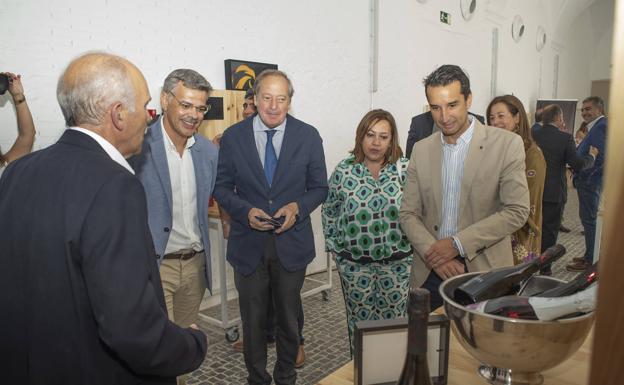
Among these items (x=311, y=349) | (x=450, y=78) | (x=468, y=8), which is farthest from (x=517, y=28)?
(x=450, y=78)

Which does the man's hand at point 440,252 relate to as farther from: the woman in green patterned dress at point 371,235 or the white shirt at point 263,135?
the white shirt at point 263,135

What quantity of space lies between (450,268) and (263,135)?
1224 millimetres

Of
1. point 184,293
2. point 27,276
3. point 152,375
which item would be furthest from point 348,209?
point 27,276

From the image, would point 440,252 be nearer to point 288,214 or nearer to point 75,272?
point 288,214

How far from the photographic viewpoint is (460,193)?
6.23ft

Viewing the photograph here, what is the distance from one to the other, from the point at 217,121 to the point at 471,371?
299cm

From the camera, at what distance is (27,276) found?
1.13 metres

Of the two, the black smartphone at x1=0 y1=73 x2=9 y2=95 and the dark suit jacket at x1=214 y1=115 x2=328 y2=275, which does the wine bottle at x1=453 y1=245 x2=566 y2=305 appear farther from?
the black smartphone at x1=0 y1=73 x2=9 y2=95

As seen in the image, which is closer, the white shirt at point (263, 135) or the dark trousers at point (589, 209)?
the white shirt at point (263, 135)

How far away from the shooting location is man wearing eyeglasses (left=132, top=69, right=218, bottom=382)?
215cm

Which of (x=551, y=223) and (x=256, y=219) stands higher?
(x=256, y=219)

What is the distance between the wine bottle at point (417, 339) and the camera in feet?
2.34

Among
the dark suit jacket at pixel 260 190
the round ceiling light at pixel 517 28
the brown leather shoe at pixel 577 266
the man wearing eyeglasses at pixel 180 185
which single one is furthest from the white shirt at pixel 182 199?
the round ceiling light at pixel 517 28

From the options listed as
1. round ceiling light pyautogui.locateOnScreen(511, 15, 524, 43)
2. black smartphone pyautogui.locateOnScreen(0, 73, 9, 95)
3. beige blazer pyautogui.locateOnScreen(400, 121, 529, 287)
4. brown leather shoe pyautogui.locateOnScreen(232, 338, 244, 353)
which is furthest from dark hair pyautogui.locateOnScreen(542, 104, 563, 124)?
round ceiling light pyautogui.locateOnScreen(511, 15, 524, 43)
